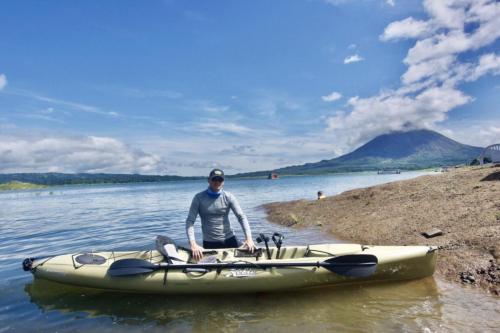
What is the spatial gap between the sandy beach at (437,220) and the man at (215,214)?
4955mm

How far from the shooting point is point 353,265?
24.8 ft

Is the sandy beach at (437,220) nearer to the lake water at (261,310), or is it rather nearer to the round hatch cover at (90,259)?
the lake water at (261,310)

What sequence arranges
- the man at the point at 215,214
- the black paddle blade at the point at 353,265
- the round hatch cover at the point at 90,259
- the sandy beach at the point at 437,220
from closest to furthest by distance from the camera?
the black paddle blade at the point at 353,265, the sandy beach at the point at 437,220, the man at the point at 215,214, the round hatch cover at the point at 90,259

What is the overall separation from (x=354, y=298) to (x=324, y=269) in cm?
84

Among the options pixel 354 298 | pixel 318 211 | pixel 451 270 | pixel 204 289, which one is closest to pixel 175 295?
pixel 204 289

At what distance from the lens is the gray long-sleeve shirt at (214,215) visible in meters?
8.46

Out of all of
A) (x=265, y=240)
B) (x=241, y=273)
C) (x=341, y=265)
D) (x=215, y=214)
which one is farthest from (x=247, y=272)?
(x=341, y=265)

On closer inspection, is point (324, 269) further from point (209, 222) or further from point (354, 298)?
point (209, 222)

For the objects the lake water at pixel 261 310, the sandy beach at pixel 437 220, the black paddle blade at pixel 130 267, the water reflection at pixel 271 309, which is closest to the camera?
the lake water at pixel 261 310

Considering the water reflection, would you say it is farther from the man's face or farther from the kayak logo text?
the man's face

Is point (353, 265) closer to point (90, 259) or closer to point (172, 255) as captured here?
point (172, 255)

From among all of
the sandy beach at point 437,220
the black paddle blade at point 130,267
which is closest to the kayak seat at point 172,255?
the black paddle blade at point 130,267

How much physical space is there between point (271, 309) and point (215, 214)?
2.53 m

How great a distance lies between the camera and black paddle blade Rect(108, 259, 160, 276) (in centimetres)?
788
